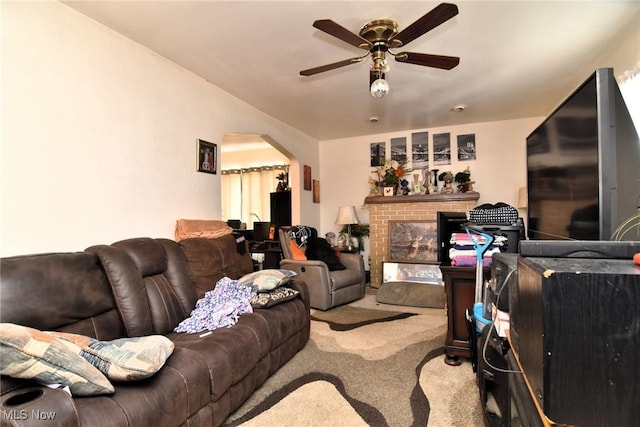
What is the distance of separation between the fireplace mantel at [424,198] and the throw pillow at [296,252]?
156 centimetres

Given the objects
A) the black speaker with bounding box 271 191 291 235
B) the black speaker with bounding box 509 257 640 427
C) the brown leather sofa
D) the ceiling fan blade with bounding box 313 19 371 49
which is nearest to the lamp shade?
the black speaker with bounding box 271 191 291 235

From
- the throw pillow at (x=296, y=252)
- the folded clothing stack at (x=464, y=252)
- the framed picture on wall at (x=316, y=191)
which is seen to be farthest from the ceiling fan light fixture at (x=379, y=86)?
the framed picture on wall at (x=316, y=191)

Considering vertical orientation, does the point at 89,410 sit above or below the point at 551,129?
below

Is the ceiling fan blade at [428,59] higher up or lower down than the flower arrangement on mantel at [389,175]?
higher up

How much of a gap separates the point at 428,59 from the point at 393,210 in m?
3.02

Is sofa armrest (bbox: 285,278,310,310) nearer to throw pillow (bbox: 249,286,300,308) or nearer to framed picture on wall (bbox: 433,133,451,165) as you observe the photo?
throw pillow (bbox: 249,286,300,308)

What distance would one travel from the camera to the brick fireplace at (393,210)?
4629mm

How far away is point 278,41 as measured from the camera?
7.76 ft

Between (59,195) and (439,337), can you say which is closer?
(59,195)

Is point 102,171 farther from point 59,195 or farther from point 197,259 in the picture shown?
point 197,259

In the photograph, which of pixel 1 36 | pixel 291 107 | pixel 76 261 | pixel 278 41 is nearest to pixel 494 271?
pixel 76 261

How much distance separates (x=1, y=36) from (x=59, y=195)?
2.81 ft

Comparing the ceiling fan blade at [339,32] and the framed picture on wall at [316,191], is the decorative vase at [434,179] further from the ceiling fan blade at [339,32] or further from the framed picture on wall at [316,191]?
the ceiling fan blade at [339,32]

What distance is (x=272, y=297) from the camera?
229 centimetres
